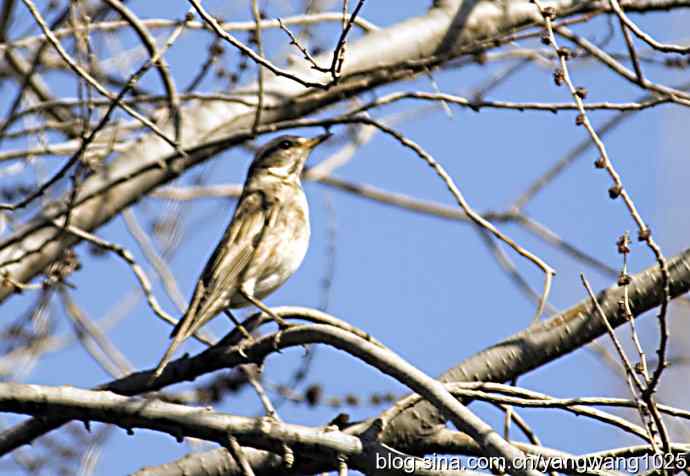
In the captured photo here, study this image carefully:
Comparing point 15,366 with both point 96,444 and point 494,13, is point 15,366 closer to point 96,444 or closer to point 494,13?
point 96,444

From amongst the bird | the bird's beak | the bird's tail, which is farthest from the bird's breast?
the bird's beak

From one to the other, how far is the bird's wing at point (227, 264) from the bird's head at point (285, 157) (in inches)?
16.9

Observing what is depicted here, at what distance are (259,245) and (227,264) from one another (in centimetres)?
28

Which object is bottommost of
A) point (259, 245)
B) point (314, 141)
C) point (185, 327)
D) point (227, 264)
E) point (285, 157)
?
point (185, 327)

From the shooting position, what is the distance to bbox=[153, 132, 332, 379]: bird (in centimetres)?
672

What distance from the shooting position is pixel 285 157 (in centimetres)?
826

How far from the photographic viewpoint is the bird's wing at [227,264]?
20.8 feet

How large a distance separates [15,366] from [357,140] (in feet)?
8.98

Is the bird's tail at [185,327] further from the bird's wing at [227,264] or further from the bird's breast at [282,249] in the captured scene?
the bird's breast at [282,249]

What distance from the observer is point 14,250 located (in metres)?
6.80

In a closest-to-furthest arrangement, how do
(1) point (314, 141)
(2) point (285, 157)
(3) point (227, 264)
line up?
1. (3) point (227, 264)
2. (2) point (285, 157)
3. (1) point (314, 141)

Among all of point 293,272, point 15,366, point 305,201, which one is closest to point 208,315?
point 293,272

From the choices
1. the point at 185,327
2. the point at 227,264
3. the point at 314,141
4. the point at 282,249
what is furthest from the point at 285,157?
the point at 185,327

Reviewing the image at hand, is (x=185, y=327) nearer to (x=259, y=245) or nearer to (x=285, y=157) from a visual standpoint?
(x=259, y=245)
